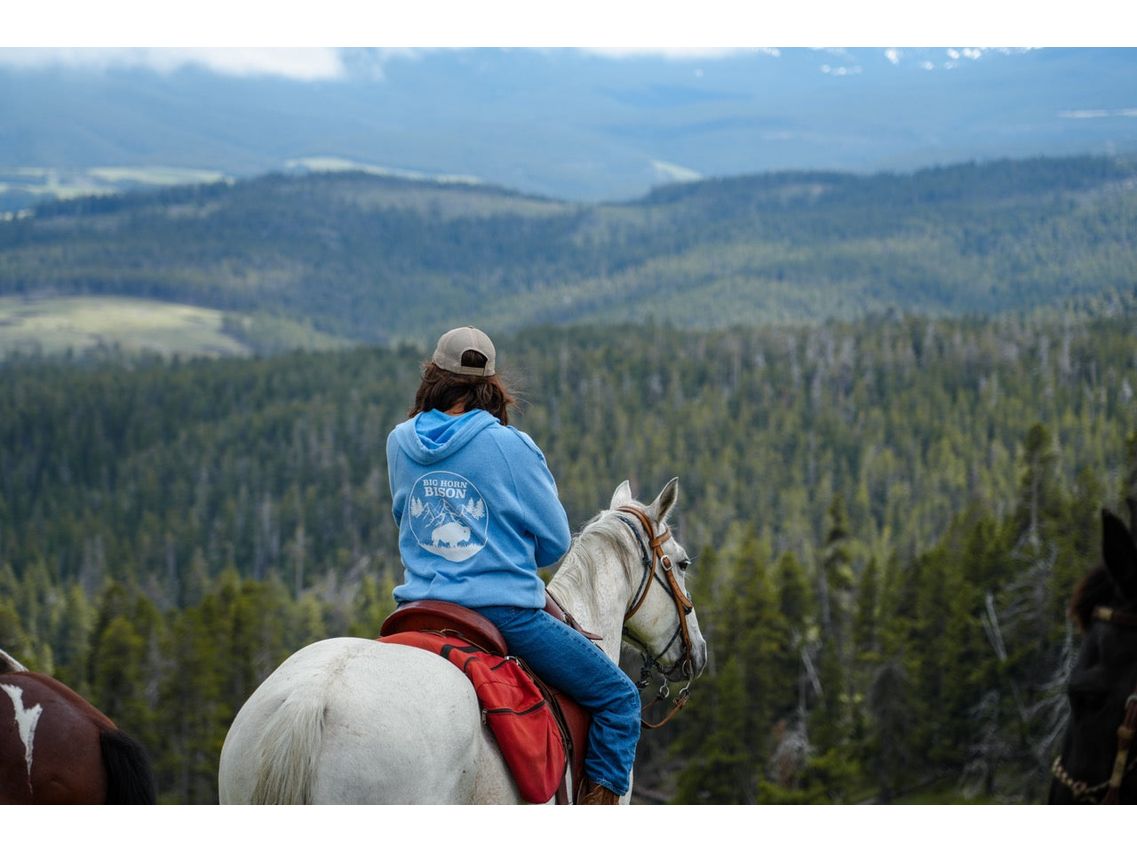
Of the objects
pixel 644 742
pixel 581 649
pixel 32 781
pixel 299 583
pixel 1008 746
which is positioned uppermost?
pixel 581 649

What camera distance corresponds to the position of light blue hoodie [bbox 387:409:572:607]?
6.40 metres

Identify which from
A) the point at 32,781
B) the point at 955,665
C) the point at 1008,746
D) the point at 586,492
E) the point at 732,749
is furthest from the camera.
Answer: the point at 586,492

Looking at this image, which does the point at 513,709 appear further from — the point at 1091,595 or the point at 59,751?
the point at 1091,595

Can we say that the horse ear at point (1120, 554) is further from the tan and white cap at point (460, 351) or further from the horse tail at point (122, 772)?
the horse tail at point (122, 772)

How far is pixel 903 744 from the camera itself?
2324 inches

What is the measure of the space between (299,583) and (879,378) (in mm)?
90391

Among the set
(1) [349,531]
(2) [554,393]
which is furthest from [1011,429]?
(1) [349,531]

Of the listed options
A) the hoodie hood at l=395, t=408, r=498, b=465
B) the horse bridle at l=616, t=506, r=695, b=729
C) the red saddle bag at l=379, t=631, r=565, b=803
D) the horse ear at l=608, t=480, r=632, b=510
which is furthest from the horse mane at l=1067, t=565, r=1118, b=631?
the horse ear at l=608, t=480, r=632, b=510

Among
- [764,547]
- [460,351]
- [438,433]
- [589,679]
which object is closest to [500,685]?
[589,679]

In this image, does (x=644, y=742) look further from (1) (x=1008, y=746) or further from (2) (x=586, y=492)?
(2) (x=586, y=492)

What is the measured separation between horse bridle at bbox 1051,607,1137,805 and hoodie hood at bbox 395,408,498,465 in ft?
9.68

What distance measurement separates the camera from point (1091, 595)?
5.11m

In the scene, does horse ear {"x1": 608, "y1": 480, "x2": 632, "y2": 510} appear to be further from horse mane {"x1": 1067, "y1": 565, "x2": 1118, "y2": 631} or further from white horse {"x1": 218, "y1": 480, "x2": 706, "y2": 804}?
horse mane {"x1": 1067, "y1": 565, "x2": 1118, "y2": 631}

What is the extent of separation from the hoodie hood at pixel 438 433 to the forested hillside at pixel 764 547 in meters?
1.74
